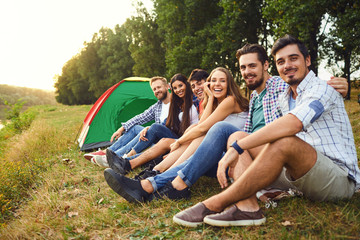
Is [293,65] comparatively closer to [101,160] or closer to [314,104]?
[314,104]

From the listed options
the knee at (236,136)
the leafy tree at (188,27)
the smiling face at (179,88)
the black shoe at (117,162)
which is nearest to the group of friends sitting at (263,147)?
the knee at (236,136)

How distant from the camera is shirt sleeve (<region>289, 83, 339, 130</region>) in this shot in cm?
172

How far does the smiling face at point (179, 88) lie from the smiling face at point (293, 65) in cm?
206

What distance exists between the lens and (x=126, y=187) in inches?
95.6

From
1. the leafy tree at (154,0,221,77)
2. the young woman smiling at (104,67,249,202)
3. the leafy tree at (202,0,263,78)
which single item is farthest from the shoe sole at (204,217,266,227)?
the leafy tree at (154,0,221,77)

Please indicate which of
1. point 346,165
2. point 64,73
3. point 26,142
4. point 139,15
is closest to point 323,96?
point 346,165

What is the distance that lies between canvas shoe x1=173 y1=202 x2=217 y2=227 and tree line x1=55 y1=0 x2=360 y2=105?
329 inches

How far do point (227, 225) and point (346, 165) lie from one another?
3.35ft

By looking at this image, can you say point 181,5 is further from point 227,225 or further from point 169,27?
point 227,225

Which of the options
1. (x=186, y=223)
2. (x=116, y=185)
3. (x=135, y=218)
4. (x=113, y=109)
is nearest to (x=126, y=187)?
(x=116, y=185)

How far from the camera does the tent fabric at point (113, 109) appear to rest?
236 inches

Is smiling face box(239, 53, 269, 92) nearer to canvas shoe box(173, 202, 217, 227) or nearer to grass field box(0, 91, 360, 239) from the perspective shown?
grass field box(0, 91, 360, 239)

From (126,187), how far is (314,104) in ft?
5.97

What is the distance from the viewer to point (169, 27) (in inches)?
691
